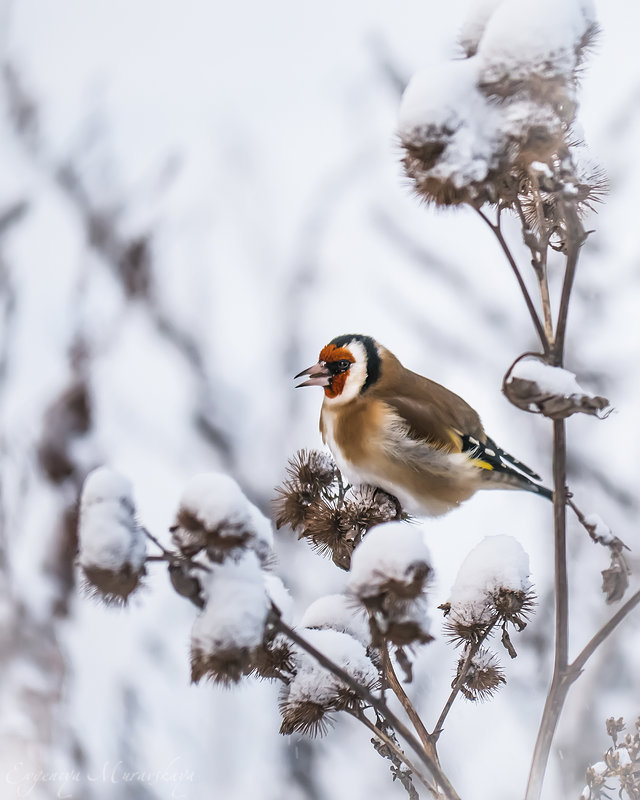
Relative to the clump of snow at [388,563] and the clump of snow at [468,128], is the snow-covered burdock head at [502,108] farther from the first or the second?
the clump of snow at [388,563]

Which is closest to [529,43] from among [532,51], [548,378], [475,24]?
[532,51]

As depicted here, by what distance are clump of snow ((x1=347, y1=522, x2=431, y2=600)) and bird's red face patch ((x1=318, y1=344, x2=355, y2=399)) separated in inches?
32.9

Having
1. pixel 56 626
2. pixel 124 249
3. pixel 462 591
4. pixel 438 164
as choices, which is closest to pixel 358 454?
pixel 462 591

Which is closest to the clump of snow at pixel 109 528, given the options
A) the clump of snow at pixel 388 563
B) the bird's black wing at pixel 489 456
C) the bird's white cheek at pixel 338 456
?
the clump of snow at pixel 388 563

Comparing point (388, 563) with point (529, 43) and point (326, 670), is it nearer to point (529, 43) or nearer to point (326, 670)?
point (326, 670)

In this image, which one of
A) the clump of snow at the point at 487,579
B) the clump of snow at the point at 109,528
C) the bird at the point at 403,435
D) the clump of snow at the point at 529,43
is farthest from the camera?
the bird at the point at 403,435

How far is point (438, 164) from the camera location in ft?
2.18

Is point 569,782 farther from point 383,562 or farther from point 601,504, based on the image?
point 383,562

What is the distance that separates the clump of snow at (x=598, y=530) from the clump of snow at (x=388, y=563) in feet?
0.53

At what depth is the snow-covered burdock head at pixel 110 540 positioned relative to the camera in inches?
20.4

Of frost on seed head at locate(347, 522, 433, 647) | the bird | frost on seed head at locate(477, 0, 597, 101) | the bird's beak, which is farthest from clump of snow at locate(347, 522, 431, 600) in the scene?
the bird's beak

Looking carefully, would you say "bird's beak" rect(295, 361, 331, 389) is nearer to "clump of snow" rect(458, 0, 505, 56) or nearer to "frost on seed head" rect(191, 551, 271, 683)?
"clump of snow" rect(458, 0, 505, 56)

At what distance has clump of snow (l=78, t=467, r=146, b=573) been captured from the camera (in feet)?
1.70

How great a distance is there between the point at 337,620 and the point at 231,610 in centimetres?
27
